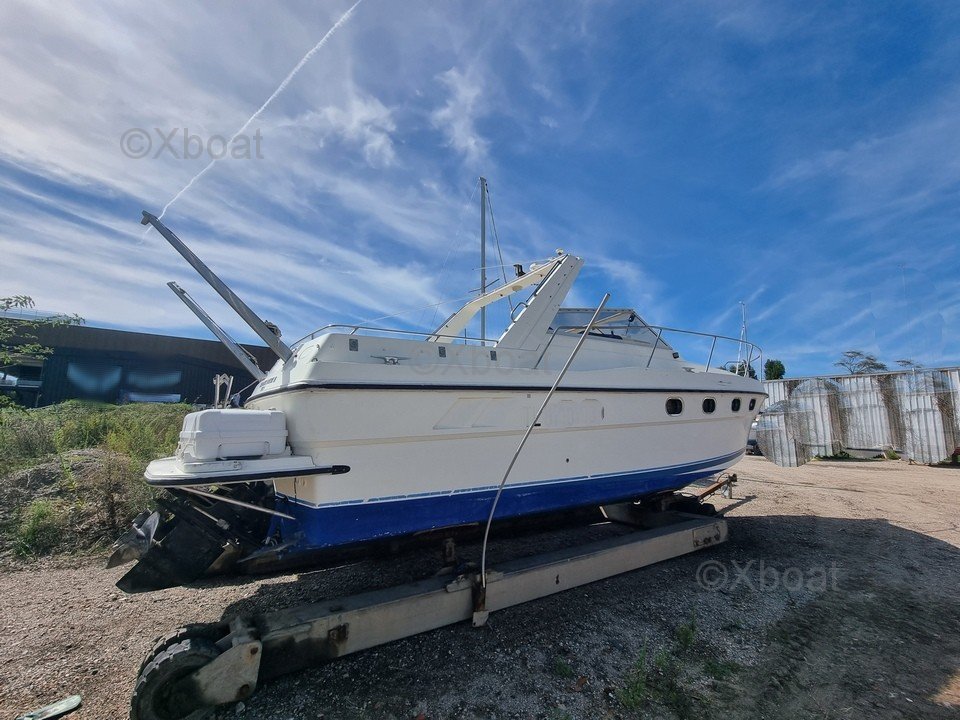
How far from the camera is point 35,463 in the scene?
20.9 feet

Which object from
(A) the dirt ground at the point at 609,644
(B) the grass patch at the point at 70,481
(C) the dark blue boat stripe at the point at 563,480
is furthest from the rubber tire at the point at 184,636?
(B) the grass patch at the point at 70,481

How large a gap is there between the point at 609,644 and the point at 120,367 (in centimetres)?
2068

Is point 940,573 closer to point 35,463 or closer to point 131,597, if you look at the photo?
point 131,597

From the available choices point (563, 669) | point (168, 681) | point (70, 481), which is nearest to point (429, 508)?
point (563, 669)

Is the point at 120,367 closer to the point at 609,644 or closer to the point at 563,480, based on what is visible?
the point at 563,480

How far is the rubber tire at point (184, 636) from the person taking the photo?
228 centimetres

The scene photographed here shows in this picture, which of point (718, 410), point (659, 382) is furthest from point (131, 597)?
point (718, 410)

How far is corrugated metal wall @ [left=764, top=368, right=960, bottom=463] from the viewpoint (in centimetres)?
1216

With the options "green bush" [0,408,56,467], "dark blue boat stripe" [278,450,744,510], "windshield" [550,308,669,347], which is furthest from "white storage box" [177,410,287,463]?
"green bush" [0,408,56,467]

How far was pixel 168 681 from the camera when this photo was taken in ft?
7.26

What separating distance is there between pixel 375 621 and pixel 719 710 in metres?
Answer: 2.01

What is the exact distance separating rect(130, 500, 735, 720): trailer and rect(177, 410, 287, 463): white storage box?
36.8 inches

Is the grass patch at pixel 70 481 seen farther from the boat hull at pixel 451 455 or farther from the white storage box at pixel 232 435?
the white storage box at pixel 232 435

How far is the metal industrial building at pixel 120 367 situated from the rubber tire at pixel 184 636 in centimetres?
1449
